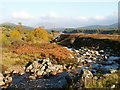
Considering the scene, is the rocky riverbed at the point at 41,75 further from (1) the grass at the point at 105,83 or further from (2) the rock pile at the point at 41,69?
(1) the grass at the point at 105,83

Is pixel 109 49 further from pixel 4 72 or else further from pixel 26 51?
pixel 4 72

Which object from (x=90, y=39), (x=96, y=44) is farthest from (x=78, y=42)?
(x=96, y=44)

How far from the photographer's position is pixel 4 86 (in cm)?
2105

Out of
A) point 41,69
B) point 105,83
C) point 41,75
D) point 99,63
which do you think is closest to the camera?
point 105,83

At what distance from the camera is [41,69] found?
26.7 metres

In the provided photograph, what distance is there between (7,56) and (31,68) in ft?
17.3

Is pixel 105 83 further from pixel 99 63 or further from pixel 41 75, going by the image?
pixel 99 63

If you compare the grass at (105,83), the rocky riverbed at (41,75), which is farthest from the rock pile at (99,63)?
the grass at (105,83)

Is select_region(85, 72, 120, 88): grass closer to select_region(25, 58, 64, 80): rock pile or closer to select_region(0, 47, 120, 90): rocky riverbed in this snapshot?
select_region(0, 47, 120, 90): rocky riverbed

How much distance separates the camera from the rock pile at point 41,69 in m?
25.1

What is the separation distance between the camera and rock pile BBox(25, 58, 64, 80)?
82.4 ft

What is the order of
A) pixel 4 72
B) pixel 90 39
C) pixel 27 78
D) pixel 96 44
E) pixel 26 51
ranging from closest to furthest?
pixel 27 78 < pixel 4 72 < pixel 26 51 < pixel 96 44 < pixel 90 39

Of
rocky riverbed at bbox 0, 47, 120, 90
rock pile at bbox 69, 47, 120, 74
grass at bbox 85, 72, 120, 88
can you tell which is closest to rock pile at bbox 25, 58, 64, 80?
rocky riverbed at bbox 0, 47, 120, 90

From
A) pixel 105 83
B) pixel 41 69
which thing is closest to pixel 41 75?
pixel 41 69
